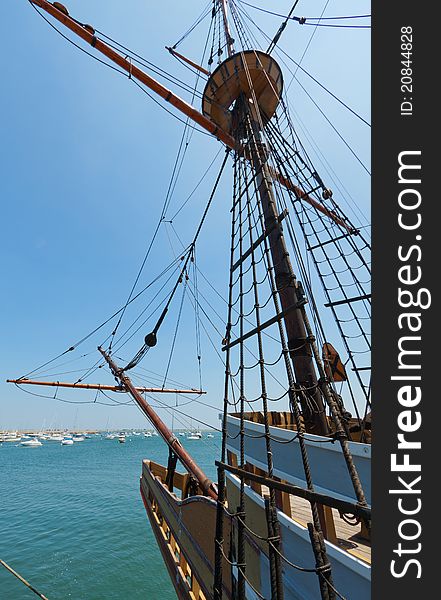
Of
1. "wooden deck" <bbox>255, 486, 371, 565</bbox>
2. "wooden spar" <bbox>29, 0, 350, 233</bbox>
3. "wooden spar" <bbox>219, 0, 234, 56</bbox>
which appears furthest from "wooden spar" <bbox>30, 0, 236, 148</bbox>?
"wooden deck" <bbox>255, 486, 371, 565</bbox>

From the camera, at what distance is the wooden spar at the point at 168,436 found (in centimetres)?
670

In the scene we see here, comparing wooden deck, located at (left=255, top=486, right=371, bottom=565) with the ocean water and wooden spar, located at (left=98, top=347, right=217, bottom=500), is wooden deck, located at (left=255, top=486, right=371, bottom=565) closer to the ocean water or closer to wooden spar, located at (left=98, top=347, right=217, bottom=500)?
the ocean water

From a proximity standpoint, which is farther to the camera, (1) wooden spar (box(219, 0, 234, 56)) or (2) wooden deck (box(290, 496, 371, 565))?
(1) wooden spar (box(219, 0, 234, 56))

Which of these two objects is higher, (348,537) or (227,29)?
(227,29)

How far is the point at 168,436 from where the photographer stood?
8.14 meters

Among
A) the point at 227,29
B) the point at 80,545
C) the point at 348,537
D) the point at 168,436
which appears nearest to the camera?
the point at 348,537

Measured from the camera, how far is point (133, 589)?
9.41m

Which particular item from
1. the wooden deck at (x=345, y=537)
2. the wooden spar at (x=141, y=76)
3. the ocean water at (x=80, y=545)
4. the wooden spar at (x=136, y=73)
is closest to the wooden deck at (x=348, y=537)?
the wooden deck at (x=345, y=537)

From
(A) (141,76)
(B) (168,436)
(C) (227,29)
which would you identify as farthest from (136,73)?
(B) (168,436)

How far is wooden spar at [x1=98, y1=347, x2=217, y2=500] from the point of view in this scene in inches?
264

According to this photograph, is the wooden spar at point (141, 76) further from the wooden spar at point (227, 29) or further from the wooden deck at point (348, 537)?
the wooden deck at point (348, 537)

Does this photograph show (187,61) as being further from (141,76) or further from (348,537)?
(348,537)

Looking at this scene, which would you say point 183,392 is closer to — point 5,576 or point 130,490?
point 5,576

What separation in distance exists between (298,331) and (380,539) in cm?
303
